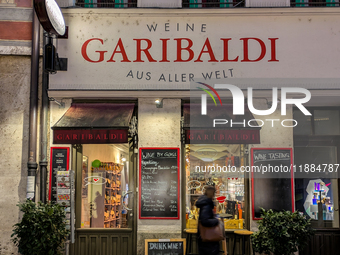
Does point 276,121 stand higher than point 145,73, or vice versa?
point 145,73

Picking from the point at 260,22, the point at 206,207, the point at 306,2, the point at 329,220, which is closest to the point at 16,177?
the point at 206,207

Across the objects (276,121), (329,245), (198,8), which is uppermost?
(198,8)

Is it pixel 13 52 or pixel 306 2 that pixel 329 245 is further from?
pixel 13 52

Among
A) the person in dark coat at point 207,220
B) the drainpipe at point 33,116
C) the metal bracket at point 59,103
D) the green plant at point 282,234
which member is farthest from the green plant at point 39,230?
the green plant at point 282,234

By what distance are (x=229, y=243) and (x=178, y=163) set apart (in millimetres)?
2035

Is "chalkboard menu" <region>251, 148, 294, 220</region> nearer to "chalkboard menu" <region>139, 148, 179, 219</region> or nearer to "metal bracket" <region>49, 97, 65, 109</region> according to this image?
"chalkboard menu" <region>139, 148, 179, 219</region>

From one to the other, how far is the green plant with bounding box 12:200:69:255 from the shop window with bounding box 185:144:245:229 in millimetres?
2777

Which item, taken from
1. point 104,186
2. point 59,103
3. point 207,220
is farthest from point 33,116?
point 207,220

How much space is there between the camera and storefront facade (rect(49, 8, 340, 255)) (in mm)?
8531

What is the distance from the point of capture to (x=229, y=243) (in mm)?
8438

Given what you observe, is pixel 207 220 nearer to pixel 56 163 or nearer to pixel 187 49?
pixel 56 163

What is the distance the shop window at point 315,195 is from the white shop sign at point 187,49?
190cm

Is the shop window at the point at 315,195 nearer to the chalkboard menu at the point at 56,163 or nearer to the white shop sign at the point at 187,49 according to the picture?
the white shop sign at the point at 187,49

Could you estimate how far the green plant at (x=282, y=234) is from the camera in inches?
295
